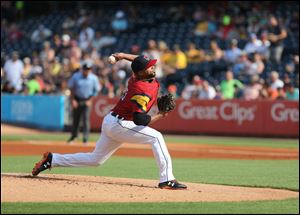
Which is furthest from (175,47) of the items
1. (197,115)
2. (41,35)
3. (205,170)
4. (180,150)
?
(205,170)

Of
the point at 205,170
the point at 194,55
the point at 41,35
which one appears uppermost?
the point at 41,35

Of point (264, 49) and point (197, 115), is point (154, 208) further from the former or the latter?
point (264, 49)

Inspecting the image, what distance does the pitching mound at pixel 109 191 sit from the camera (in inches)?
344

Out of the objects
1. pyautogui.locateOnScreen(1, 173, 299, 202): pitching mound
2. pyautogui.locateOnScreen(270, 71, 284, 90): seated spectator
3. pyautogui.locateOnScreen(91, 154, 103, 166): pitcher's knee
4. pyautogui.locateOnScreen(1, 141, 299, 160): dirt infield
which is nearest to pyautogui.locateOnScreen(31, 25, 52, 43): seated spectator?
pyautogui.locateOnScreen(270, 71, 284, 90): seated spectator

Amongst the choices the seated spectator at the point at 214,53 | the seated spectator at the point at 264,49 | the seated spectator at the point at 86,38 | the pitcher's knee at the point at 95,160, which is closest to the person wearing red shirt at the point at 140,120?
the pitcher's knee at the point at 95,160

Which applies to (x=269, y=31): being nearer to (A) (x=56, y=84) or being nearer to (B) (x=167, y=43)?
(B) (x=167, y=43)

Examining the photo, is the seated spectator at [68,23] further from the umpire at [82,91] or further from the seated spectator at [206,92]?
the umpire at [82,91]

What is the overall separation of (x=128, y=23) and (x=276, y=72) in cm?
919

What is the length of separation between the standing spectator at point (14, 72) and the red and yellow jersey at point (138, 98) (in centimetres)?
1611

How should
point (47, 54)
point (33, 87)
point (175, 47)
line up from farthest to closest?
point (47, 54)
point (33, 87)
point (175, 47)

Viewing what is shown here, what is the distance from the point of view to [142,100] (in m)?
9.12

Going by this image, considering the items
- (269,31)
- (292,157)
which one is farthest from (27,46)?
(292,157)

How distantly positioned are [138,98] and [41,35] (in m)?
23.3

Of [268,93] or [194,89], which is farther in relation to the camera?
[194,89]
